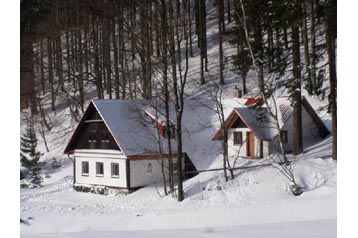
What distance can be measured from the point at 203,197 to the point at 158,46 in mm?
934

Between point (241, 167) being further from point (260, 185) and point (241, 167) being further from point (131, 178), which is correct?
point (131, 178)

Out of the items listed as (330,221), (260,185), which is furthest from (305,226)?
(260,185)

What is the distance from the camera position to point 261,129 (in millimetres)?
3406

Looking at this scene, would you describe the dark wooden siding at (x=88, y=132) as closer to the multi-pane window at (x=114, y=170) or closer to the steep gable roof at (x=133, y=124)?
the steep gable roof at (x=133, y=124)

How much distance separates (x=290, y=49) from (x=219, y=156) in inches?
29.1

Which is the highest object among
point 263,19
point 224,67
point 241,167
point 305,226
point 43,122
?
point 263,19

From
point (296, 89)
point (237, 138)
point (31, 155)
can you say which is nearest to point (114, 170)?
point (31, 155)

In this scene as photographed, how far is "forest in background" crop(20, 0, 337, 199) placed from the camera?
325 cm

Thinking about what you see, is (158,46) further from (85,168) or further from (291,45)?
(85,168)

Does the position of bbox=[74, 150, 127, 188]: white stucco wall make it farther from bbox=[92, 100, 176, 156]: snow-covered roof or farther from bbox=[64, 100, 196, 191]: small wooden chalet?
bbox=[92, 100, 176, 156]: snow-covered roof

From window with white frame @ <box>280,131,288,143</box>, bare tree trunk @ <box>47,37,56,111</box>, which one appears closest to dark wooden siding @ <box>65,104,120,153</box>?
bare tree trunk @ <box>47,37,56,111</box>

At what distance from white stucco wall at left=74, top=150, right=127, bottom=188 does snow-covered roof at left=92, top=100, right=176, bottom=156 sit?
0.23 metres

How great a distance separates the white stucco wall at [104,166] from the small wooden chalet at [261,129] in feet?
2.38
